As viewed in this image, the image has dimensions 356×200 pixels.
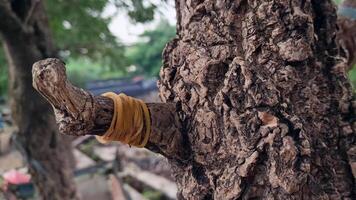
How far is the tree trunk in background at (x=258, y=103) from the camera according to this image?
611mm

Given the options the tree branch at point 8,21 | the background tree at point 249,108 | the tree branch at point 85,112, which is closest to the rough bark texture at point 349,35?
the background tree at point 249,108

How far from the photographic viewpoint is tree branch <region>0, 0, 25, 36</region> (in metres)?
1.38

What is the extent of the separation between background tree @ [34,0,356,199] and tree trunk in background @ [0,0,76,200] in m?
0.94

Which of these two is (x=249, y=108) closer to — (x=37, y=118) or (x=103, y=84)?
(x=37, y=118)

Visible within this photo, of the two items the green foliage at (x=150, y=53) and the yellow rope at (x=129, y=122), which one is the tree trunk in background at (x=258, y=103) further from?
the green foliage at (x=150, y=53)

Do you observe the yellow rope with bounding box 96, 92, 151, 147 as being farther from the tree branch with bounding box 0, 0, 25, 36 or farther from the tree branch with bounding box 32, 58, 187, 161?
the tree branch with bounding box 0, 0, 25, 36

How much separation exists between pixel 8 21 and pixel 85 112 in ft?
3.03

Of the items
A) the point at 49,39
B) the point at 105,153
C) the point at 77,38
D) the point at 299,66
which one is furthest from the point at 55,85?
the point at 105,153

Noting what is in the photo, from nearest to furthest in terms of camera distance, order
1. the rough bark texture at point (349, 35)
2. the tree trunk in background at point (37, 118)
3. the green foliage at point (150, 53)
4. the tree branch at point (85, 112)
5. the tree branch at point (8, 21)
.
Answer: the tree branch at point (85, 112)
the rough bark texture at point (349, 35)
the tree branch at point (8, 21)
the tree trunk in background at point (37, 118)
the green foliage at point (150, 53)

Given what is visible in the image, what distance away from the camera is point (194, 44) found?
27.3 inches

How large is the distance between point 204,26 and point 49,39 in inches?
41.7

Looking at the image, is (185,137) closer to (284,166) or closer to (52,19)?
(284,166)

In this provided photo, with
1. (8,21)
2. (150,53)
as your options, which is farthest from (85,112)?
(150,53)

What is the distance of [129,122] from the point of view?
634mm
